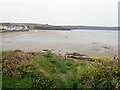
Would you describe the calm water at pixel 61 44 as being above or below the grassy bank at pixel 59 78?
below

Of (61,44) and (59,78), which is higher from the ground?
(59,78)

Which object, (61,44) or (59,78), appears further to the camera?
(61,44)

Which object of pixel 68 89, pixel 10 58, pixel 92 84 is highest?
pixel 10 58

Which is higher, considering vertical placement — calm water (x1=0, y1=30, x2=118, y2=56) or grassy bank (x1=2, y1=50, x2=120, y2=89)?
grassy bank (x1=2, y1=50, x2=120, y2=89)

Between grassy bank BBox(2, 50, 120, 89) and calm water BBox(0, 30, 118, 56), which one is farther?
calm water BBox(0, 30, 118, 56)

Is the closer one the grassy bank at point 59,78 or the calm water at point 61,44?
the grassy bank at point 59,78

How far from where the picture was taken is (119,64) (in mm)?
4492

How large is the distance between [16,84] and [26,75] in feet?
1.95

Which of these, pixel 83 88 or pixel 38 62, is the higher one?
pixel 38 62

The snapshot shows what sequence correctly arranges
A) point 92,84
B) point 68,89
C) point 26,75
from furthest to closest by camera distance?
1. point 26,75
2. point 68,89
3. point 92,84

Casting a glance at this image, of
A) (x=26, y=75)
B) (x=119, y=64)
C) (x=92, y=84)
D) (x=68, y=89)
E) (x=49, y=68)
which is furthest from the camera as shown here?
(x=49, y=68)

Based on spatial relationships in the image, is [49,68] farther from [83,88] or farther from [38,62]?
[83,88]

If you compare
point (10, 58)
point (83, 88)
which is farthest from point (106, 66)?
point (10, 58)

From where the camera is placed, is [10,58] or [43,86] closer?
[43,86]
